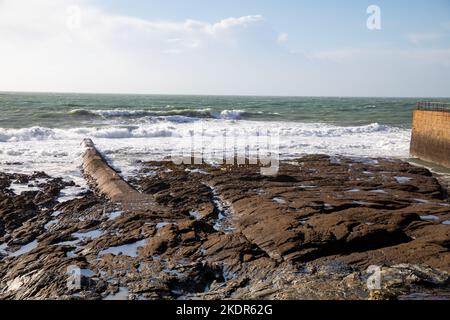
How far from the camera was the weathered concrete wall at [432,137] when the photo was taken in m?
17.2

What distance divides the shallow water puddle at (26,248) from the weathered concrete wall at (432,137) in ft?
49.2

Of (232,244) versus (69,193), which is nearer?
(232,244)

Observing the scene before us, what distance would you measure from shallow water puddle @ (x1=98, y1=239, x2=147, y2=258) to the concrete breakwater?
1372cm

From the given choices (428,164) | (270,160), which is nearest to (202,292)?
(270,160)

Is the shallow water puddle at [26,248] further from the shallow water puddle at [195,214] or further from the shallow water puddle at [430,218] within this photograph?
the shallow water puddle at [430,218]

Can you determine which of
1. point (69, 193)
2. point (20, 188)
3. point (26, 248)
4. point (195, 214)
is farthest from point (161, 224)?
point (20, 188)

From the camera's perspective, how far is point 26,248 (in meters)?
7.77

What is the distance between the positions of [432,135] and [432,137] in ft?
0.29

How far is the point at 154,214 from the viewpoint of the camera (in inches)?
352

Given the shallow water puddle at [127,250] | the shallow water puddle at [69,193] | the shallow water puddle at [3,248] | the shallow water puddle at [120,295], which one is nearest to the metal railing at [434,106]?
the shallow water puddle at [69,193]

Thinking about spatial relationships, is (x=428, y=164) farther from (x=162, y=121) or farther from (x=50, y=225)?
(x=162, y=121)

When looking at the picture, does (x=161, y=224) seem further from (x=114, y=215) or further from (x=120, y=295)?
(x=120, y=295)

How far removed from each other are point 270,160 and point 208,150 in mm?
4320
